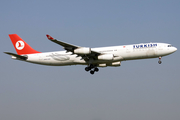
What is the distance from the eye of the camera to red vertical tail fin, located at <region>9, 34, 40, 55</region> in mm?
54475

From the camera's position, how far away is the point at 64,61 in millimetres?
50125

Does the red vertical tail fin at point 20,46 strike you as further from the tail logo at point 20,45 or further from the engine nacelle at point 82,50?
the engine nacelle at point 82,50

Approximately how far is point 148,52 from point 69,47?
12767 mm

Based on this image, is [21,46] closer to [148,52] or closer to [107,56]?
[107,56]

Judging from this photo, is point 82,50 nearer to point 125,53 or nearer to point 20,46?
point 125,53

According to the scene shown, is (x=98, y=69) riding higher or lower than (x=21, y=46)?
lower

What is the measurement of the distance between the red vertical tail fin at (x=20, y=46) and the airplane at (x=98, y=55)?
97.5 inches

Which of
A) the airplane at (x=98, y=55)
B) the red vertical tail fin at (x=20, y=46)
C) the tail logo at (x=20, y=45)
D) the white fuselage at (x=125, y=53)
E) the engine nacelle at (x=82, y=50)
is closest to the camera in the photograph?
the engine nacelle at (x=82, y=50)

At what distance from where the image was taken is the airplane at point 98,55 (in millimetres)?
47000

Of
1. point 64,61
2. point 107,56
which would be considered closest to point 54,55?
point 64,61

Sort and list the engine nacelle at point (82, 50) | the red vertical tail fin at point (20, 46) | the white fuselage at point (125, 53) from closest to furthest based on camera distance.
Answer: the engine nacelle at point (82, 50)
the white fuselage at point (125, 53)
the red vertical tail fin at point (20, 46)

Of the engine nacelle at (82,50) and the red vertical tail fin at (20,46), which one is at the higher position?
the red vertical tail fin at (20,46)

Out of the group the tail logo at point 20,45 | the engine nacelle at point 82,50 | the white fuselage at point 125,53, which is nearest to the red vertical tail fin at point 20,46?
the tail logo at point 20,45

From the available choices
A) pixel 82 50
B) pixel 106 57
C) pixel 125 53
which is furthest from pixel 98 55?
pixel 125 53
